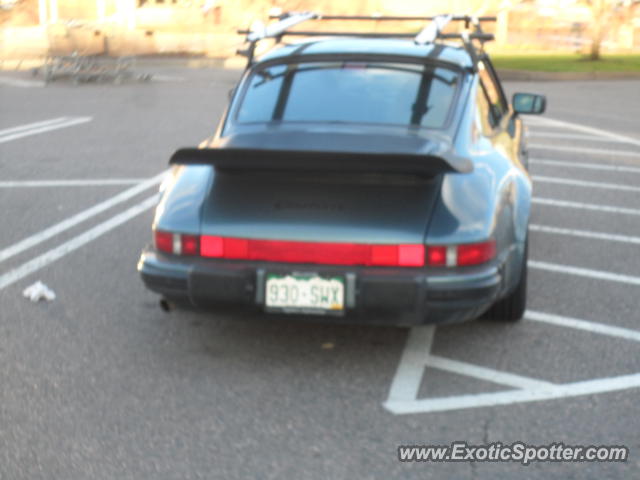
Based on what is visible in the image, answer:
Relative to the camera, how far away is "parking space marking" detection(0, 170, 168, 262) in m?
6.98

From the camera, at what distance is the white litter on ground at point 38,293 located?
578 centimetres

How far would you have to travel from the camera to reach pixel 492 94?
626cm

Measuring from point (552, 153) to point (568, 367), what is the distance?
24.7 ft

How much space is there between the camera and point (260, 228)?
4320 millimetres

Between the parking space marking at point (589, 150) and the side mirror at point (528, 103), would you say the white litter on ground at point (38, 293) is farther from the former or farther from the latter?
the parking space marking at point (589, 150)

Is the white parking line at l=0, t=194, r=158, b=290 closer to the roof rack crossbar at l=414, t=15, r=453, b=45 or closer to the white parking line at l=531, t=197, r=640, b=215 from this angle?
the roof rack crossbar at l=414, t=15, r=453, b=45

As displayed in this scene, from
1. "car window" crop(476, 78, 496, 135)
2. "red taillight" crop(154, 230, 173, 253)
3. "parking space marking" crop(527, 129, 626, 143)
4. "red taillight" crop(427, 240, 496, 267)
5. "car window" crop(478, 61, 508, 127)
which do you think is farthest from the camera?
"parking space marking" crop(527, 129, 626, 143)

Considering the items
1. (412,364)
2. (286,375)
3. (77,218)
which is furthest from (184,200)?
(77,218)

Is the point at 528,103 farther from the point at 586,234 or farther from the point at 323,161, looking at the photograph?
the point at 323,161

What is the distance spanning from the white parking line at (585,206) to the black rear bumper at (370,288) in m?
4.33

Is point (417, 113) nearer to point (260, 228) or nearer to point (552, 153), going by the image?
point (260, 228)

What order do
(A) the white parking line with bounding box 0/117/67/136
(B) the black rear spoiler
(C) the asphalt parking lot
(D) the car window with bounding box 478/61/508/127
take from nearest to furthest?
1. (C) the asphalt parking lot
2. (B) the black rear spoiler
3. (D) the car window with bounding box 478/61/508/127
4. (A) the white parking line with bounding box 0/117/67/136

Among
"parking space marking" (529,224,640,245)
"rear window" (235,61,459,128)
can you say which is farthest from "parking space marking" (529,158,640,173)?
"rear window" (235,61,459,128)

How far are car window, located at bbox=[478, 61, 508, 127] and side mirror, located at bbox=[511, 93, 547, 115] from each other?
86mm
